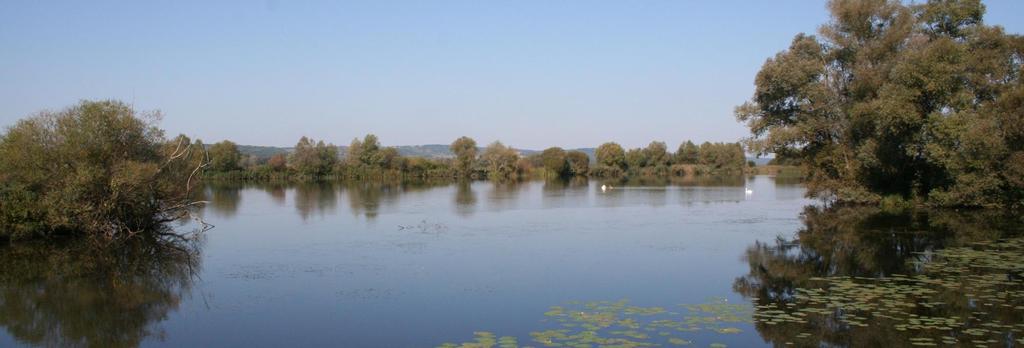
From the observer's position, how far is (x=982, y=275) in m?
13.2

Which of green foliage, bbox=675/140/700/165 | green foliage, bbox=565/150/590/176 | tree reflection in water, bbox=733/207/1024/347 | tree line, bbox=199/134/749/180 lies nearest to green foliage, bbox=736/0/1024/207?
tree reflection in water, bbox=733/207/1024/347

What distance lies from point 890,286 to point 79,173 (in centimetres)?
1830

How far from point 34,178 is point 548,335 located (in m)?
15.9

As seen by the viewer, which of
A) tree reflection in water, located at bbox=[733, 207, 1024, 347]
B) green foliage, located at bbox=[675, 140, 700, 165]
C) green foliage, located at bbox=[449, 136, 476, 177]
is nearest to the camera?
tree reflection in water, located at bbox=[733, 207, 1024, 347]

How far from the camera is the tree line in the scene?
81875 millimetres

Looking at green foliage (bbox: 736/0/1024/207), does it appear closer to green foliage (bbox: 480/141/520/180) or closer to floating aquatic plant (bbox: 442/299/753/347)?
floating aquatic plant (bbox: 442/299/753/347)

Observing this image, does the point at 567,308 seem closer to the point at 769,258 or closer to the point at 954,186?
the point at 769,258

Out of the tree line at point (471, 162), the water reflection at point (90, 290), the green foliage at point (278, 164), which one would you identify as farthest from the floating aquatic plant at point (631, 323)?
the green foliage at point (278, 164)

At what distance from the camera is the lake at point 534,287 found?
9.59 metres

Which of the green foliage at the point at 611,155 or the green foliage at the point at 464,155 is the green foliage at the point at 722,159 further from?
the green foliage at the point at 464,155

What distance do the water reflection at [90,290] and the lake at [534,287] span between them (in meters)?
0.05

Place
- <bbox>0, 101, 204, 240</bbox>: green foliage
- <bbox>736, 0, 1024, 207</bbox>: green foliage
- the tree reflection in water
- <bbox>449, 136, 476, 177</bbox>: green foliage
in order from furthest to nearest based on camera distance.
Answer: <bbox>449, 136, 476, 177</bbox>: green foliage
<bbox>736, 0, 1024, 207</bbox>: green foliage
<bbox>0, 101, 204, 240</bbox>: green foliage
the tree reflection in water

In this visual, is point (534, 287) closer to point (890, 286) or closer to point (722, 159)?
point (890, 286)

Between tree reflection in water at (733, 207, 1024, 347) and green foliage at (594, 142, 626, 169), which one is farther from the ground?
green foliage at (594, 142, 626, 169)
